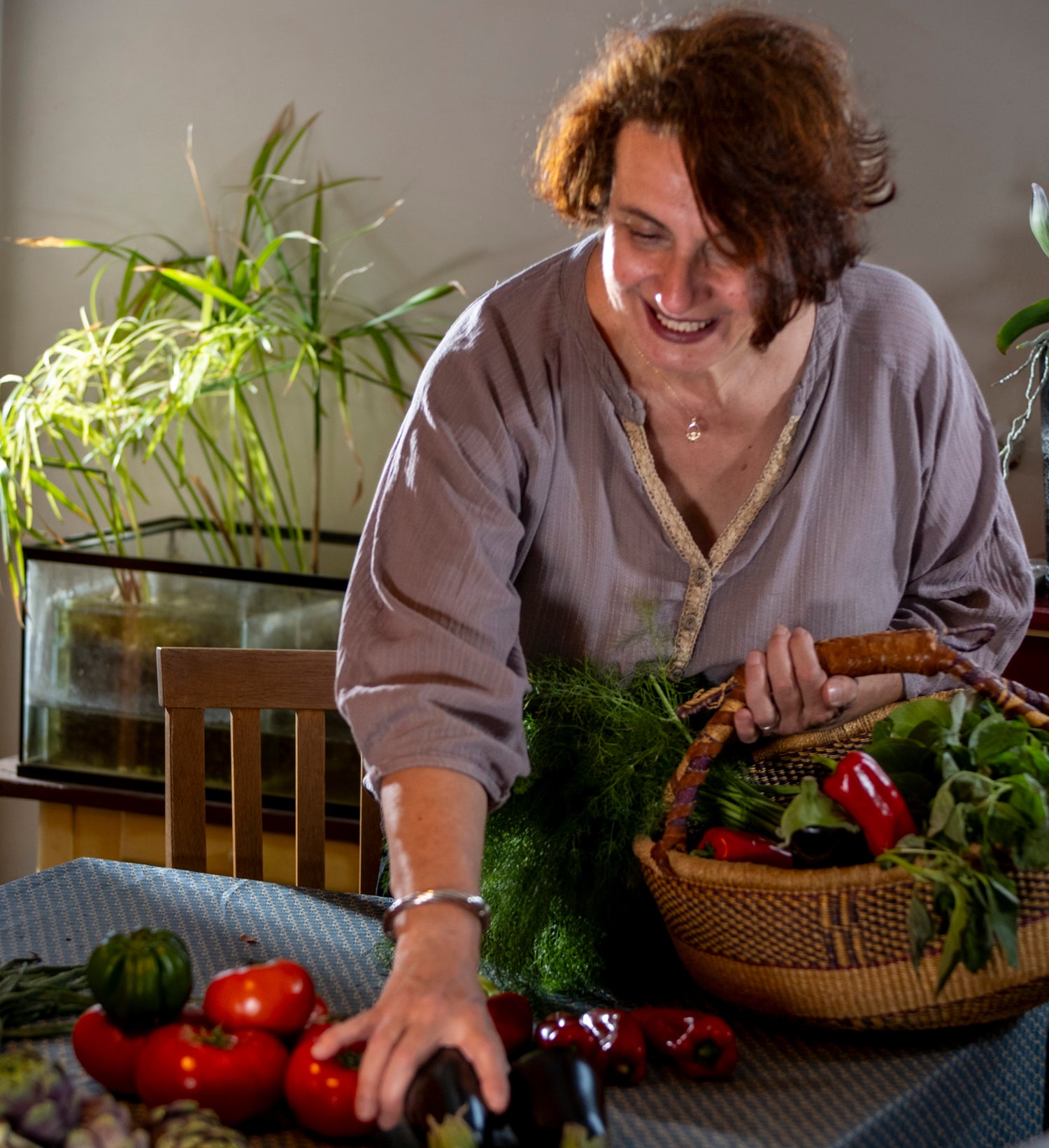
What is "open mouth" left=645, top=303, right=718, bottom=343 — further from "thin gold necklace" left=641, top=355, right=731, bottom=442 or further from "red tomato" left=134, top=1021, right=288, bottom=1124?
"red tomato" left=134, top=1021, right=288, bottom=1124

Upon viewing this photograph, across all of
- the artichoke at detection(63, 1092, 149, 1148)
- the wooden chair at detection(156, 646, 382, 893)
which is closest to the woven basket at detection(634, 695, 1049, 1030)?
the artichoke at detection(63, 1092, 149, 1148)

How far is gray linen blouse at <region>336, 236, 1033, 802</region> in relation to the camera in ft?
4.30

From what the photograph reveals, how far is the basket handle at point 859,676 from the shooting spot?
1.14m

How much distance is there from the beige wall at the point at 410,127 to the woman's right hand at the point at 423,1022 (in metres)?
1.98

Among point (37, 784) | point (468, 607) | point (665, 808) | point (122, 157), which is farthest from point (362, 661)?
point (122, 157)

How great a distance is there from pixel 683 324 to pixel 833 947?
0.54m

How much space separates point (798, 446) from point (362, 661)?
0.50 metres

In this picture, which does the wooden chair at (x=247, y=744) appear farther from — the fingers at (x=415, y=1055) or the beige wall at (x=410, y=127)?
the beige wall at (x=410, y=127)

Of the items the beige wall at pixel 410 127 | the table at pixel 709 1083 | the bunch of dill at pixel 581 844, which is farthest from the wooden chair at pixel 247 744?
the beige wall at pixel 410 127

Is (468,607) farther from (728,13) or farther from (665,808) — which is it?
(728,13)

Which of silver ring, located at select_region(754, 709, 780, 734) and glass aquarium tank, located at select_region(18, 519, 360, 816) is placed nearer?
silver ring, located at select_region(754, 709, 780, 734)

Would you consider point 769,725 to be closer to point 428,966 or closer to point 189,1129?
point 428,966

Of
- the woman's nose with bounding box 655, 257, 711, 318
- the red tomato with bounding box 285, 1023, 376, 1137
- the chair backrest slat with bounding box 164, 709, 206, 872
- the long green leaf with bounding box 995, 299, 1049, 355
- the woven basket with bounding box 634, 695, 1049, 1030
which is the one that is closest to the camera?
the red tomato with bounding box 285, 1023, 376, 1137

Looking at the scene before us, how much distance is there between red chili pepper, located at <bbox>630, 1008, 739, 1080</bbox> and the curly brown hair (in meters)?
0.60
